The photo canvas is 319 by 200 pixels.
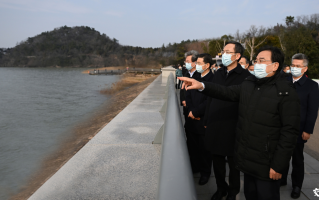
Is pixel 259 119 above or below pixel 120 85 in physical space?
above

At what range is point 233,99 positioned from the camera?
Result: 2.22 metres

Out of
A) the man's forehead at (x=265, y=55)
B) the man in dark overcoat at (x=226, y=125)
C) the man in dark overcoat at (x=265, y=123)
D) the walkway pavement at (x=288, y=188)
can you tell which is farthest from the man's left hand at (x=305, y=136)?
the man's forehead at (x=265, y=55)

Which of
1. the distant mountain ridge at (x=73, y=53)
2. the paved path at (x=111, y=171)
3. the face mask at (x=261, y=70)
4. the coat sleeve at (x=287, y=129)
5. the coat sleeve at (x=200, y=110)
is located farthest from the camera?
the distant mountain ridge at (x=73, y=53)

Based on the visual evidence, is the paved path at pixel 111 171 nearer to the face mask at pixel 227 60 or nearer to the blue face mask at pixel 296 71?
the face mask at pixel 227 60

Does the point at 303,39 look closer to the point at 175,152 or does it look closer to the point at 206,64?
A: the point at 206,64

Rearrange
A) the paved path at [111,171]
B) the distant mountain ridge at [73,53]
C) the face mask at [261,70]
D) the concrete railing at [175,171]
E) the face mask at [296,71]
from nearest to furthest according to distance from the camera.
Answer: the concrete railing at [175,171], the face mask at [261,70], the paved path at [111,171], the face mask at [296,71], the distant mountain ridge at [73,53]

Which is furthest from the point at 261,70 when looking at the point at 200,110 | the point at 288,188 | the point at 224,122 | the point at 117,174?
the point at 117,174

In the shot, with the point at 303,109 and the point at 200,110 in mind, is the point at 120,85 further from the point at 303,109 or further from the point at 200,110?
the point at 303,109

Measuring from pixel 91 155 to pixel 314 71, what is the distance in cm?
2981

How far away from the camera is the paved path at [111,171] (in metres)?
2.84

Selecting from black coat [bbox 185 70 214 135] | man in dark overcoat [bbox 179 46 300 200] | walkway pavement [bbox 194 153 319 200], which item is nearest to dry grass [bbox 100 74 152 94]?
black coat [bbox 185 70 214 135]

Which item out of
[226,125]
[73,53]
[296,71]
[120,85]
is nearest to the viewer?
[226,125]

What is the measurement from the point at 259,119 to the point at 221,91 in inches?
16.5

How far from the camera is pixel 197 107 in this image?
3361 mm
